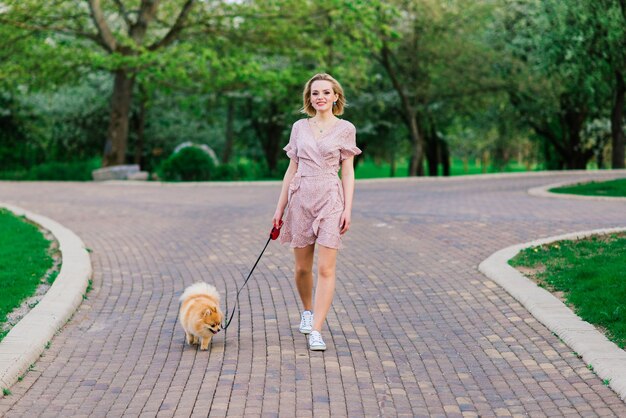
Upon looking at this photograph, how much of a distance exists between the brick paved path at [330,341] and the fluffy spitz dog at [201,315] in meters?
0.15

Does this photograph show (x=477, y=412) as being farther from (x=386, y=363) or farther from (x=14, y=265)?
(x=14, y=265)

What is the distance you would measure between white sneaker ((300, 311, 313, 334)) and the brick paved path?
0.36 ft

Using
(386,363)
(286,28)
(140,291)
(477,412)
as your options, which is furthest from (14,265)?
(286,28)

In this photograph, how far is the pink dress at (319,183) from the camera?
672cm

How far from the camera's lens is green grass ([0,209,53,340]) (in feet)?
28.2

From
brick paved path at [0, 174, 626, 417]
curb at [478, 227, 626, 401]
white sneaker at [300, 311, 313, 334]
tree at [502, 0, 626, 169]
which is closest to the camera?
brick paved path at [0, 174, 626, 417]

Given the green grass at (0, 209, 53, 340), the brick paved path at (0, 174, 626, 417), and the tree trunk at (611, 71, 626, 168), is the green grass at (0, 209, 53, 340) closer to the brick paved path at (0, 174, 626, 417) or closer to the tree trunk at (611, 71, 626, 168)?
the brick paved path at (0, 174, 626, 417)

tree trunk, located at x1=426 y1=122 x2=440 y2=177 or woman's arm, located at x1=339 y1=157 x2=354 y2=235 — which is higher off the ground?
woman's arm, located at x1=339 y1=157 x2=354 y2=235

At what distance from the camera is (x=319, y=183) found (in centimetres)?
676

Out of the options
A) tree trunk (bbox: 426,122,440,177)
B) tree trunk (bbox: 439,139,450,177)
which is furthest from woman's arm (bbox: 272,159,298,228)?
tree trunk (bbox: 439,139,450,177)

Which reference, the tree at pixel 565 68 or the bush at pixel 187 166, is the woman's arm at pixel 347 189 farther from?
the bush at pixel 187 166

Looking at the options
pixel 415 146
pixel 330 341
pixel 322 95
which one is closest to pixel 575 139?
pixel 415 146

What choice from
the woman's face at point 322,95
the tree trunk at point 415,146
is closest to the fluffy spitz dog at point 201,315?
the woman's face at point 322,95

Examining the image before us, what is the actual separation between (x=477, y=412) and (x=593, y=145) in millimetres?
34337
